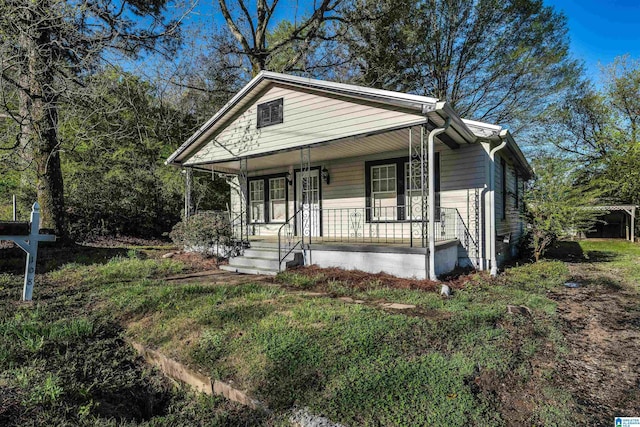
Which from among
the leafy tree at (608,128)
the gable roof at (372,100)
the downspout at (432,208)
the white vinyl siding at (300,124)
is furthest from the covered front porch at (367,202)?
the leafy tree at (608,128)

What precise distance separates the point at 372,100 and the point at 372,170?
2730mm

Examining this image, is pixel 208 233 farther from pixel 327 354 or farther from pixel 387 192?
pixel 327 354

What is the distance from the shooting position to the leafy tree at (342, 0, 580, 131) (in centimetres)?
1534

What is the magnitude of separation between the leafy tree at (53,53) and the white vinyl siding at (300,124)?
8.99ft

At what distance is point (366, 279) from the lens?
616 cm

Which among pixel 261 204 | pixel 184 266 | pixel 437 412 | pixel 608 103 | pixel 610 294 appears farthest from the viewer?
pixel 608 103

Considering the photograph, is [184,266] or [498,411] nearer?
[498,411]

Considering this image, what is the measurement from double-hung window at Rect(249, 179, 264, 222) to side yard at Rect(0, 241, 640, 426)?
20.1ft

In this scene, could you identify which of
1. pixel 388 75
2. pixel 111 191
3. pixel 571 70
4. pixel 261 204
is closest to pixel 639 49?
pixel 571 70

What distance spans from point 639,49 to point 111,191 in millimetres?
26458

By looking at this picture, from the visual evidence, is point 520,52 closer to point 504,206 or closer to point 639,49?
point 639,49

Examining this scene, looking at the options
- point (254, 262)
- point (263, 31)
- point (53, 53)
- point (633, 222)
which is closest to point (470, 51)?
point (263, 31)

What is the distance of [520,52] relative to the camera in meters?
15.5

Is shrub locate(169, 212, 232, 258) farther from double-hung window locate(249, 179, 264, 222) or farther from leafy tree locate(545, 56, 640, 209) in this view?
leafy tree locate(545, 56, 640, 209)
